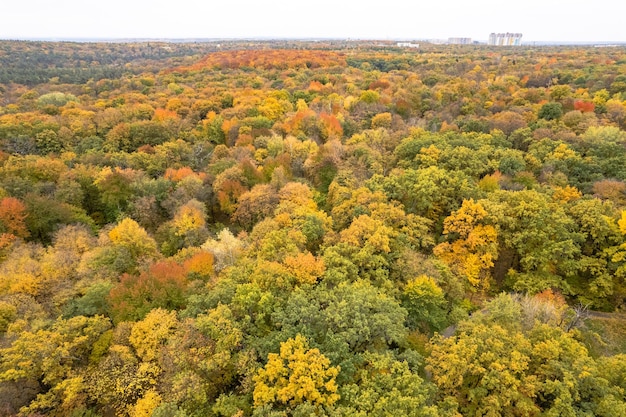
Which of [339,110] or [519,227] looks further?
[339,110]

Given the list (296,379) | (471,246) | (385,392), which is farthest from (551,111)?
(296,379)

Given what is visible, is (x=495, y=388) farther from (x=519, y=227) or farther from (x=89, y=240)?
(x=89, y=240)

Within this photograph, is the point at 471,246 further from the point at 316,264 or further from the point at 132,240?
the point at 132,240

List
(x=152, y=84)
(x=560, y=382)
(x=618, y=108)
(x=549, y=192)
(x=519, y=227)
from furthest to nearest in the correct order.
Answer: (x=152, y=84), (x=618, y=108), (x=549, y=192), (x=519, y=227), (x=560, y=382)

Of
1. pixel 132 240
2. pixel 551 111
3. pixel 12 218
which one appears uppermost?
pixel 551 111

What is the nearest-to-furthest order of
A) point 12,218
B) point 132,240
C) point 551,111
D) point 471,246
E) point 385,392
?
point 385,392, point 471,246, point 132,240, point 12,218, point 551,111

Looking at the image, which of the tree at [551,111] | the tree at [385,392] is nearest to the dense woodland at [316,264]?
the tree at [385,392]

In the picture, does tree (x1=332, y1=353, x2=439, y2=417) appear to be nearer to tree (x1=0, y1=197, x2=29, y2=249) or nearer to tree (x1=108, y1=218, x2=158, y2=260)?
tree (x1=108, y1=218, x2=158, y2=260)

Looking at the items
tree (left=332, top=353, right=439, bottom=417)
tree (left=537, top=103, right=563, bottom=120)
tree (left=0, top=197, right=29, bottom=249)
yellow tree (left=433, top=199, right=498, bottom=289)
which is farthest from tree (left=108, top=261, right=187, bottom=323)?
tree (left=537, top=103, right=563, bottom=120)

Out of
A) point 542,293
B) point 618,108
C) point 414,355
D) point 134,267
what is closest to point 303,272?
point 414,355
